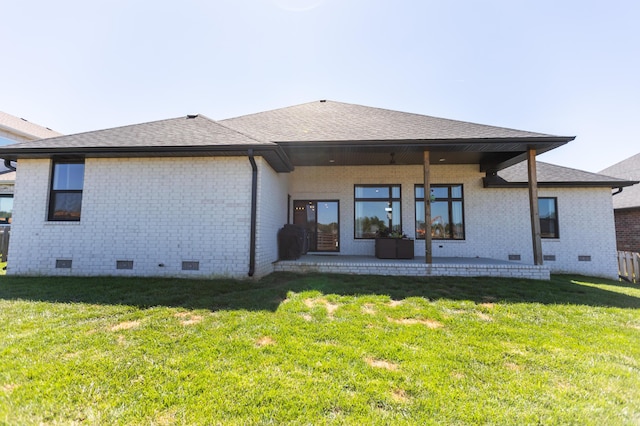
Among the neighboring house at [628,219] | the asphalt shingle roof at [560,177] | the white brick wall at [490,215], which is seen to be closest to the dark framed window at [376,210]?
the white brick wall at [490,215]

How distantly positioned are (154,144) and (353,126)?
16.9ft

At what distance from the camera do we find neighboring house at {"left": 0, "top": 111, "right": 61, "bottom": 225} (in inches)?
452

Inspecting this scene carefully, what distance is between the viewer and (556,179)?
341 inches

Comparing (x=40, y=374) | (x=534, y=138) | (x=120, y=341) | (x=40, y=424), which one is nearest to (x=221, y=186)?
(x=120, y=341)

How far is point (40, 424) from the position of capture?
1.62m

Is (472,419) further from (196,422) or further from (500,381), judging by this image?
(196,422)

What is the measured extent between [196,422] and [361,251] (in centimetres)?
806

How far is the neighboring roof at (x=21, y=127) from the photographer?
14344 mm

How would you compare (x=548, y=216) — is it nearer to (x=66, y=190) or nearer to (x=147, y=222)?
(x=147, y=222)

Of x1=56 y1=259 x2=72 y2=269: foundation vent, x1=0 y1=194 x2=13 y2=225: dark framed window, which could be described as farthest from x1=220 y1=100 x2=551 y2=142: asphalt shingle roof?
x1=0 y1=194 x2=13 y2=225: dark framed window

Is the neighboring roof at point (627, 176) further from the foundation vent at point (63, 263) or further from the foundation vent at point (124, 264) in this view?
the foundation vent at point (63, 263)

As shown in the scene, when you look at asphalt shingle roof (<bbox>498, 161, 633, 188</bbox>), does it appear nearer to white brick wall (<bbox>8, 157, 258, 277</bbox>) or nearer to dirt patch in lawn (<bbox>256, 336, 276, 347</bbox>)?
white brick wall (<bbox>8, 157, 258, 277</bbox>)

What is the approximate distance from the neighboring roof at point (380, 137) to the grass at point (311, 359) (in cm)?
368

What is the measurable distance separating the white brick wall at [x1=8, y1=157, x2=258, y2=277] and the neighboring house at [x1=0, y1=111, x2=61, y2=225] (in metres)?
8.10
